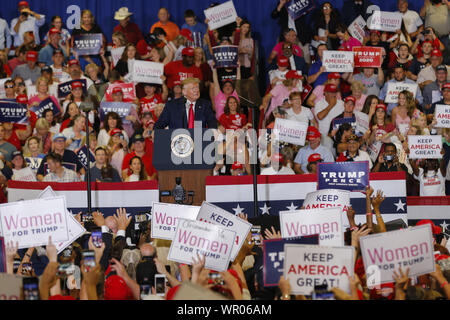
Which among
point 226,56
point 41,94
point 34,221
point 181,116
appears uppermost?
point 226,56

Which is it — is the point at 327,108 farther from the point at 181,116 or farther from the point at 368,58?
the point at 181,116

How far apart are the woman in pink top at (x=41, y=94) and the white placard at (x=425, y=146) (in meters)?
5.16

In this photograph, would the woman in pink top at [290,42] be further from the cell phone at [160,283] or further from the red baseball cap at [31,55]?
the cell phone at [160,283]

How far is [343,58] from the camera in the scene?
499 inches

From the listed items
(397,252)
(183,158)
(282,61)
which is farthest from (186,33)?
(397,252)

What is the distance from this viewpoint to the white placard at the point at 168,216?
26.3 feet

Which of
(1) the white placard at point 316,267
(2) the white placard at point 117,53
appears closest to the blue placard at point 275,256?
(1) the white placard at point 316,267

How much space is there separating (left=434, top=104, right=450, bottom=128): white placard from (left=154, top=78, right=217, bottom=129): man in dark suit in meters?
3.23

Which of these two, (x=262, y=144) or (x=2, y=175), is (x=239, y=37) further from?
(x=2, y=175)

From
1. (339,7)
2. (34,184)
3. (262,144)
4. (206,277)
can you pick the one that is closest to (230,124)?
(262,144)

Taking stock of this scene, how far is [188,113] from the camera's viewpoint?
34.0 ft

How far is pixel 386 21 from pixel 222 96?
311 centimetres

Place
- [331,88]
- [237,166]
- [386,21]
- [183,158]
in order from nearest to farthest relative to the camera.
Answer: [183,158] < [237,166] < [331,88] < [386,21]

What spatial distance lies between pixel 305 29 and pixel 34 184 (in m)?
5.93
